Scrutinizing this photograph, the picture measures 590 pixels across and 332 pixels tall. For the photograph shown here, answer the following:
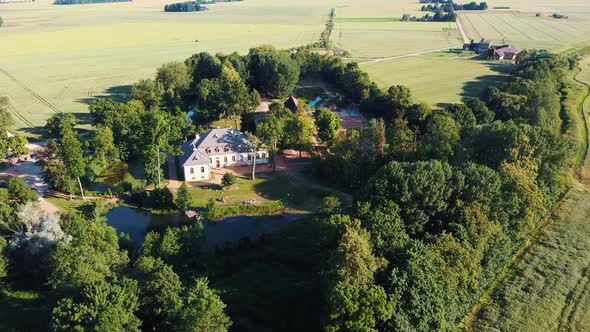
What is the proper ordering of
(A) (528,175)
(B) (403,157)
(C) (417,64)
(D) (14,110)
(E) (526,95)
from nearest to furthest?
1. (A) (528,175)
2. (B) (403,157)
3. (E) (526,95)
4. (D) (14,110)
5. (C) (417,64)

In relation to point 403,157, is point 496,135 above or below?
above

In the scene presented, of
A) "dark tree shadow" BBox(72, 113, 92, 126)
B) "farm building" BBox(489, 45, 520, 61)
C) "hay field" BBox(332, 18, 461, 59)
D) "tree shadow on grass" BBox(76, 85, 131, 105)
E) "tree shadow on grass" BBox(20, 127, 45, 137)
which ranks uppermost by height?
"hay field" BBox(332, 18, 461, 59)

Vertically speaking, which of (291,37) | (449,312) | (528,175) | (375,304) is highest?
(291,37)

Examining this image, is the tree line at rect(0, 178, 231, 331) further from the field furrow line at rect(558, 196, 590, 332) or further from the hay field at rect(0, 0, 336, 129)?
the hay field at rect(0, 0, 336, 129)

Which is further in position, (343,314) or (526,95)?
(526,95)

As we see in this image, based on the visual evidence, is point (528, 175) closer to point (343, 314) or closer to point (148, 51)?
point (343, 314)

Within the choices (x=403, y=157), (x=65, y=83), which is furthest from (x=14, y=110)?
(x=403, y=157)

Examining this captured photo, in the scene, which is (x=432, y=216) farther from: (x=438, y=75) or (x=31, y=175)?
(x=438, y=75)

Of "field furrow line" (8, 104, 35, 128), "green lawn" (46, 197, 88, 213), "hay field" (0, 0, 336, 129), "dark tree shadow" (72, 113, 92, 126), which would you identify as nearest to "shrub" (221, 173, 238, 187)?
"green lawn" (46, 197, 88, 213)
